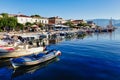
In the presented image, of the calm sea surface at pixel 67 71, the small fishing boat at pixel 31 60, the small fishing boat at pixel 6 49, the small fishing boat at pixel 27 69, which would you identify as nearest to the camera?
the calm sea surface at pixel 67 71

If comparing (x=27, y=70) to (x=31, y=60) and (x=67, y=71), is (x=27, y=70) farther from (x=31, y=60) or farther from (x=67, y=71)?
(x=67, y=71)

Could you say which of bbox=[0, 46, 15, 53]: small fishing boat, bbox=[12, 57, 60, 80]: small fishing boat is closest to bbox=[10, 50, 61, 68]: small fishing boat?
bbox=[12, 57, 60, 80]: small fishing boat

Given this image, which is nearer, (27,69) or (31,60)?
(27,69)

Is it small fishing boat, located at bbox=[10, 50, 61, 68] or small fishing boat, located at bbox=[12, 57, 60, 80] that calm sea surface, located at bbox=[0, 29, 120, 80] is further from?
small fishing boat, located at bbox=[10, 50, 61, 68]

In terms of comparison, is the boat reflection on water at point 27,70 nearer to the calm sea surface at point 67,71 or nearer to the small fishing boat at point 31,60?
the calm sea surface at point 67,71

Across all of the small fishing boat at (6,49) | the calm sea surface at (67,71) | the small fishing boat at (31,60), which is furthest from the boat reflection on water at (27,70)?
the small fishing boat at (6,49)

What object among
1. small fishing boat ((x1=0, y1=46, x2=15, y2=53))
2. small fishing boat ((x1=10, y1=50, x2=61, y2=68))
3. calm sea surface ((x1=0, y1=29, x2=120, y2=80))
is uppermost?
small fishing boat ((x1=0, y1=46, x2=15, y2=53))

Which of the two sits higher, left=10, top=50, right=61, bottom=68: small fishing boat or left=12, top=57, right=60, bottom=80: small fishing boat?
left=10, top=50, right=61, bottom=68: small fishing boat

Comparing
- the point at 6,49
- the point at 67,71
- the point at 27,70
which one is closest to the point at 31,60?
the point at 27,70

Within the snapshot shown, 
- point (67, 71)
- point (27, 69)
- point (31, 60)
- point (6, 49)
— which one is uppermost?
point (6, 49)

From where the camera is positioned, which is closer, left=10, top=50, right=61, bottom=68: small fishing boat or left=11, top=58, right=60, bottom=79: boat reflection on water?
left=11, top=58, right=60, bottom=79: boat reflection on water

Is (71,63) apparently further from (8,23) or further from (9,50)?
(8,23)

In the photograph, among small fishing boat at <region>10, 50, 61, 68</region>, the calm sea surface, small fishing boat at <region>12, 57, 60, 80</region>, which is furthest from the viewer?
small fishing boat at <region>10, 50, 61, 68</region>

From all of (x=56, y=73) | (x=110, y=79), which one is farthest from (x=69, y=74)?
(x=110, y=79)
